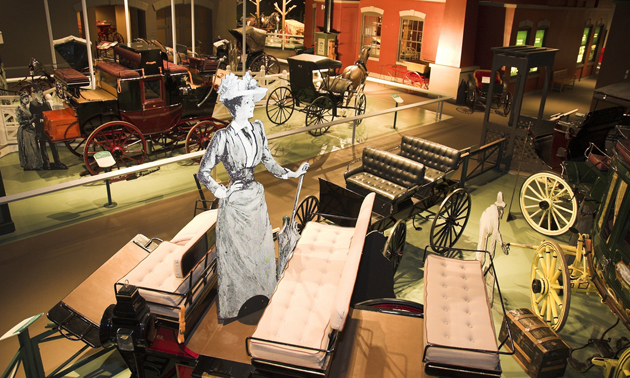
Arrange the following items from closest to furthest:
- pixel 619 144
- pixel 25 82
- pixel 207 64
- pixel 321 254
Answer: pixel 619 144 → pixel 321 254 → pixel 207 64 → pixel 25 82

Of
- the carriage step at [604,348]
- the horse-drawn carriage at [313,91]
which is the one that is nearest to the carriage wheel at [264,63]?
the horse-drawn carriage at [313,91]

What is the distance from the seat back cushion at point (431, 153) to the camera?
6145mm

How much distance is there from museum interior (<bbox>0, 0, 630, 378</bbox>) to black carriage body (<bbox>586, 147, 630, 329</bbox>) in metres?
0.02

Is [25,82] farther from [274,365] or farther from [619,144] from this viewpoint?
[619,144]

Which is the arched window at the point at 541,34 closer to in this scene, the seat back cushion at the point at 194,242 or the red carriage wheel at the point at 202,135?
the red carriage wheel at the point at 202,135

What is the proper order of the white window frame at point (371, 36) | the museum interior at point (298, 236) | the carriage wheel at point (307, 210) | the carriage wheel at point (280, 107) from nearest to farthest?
1. the museum interior at point (298, 236)
2. the carriage wheel at point (307, 210)
3. the carriage wheel at point (280, 107)
4. the white window frame at point (371, 36)

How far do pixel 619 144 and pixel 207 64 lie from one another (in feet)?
24.7

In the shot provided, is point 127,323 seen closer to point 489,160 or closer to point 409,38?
point 489,160

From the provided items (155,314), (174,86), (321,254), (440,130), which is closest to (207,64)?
(174,86)

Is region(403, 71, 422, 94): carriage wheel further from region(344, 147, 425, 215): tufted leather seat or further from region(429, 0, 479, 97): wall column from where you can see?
region(344, 147, 425, 215): tufted leather seat

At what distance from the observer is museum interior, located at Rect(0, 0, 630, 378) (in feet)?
10.9

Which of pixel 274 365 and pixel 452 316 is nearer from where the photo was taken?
pixel 274 365

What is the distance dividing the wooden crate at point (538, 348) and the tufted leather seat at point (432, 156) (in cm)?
223

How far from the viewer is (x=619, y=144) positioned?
385cm
